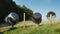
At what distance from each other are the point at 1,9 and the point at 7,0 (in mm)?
1725

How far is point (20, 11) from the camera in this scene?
3030cm

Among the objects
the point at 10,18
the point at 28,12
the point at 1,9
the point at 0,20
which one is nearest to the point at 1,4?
the point at 1,9

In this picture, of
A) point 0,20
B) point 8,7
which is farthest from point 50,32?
point 8,7

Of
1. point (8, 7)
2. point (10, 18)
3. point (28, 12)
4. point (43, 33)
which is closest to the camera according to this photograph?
point (43, 33)

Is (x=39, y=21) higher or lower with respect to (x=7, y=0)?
lower

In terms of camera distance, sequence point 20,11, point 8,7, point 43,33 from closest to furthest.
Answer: point 43,33 < point 8,7 < point 20,11

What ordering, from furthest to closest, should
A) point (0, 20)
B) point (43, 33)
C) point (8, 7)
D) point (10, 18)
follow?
point (8, 7) < point (0, 20) < point (10, 18) < point (43, 33)

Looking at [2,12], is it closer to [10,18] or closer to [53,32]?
[10,18]

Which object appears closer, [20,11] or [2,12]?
[2,12]

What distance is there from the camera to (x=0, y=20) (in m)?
26.1

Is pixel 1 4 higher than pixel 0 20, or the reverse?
pixel 1 4

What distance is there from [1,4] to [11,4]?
2076mm

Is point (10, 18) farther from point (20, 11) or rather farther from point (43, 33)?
point (20, 11)

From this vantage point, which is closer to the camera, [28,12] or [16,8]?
[16,8]
